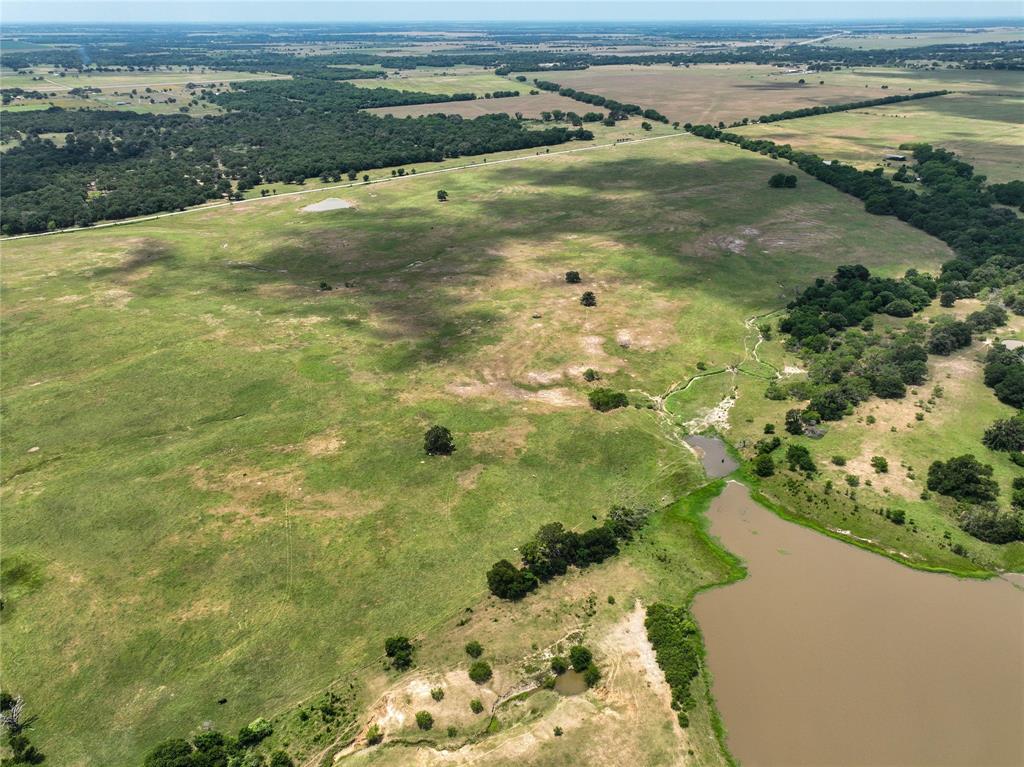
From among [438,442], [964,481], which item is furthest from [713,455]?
[438,442]

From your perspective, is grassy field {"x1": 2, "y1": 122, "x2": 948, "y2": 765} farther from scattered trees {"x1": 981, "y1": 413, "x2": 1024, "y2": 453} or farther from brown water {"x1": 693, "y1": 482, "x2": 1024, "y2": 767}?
scattered trees {"x1": 981, "y1": 413, "x2": 1024, "y2": 453}

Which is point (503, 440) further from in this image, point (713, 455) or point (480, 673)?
point (480, 673)

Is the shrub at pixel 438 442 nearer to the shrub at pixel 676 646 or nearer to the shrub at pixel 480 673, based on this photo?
the shrub at pixel 480 673

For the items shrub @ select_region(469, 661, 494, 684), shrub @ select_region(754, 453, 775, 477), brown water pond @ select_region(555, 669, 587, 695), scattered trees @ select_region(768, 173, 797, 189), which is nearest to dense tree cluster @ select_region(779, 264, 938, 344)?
shrub @ select_region(754, 453, 775, 477)

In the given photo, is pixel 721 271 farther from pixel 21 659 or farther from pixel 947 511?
pixel 21 659

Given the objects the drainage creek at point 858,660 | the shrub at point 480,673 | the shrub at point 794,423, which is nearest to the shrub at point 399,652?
the shrub at point 480,673

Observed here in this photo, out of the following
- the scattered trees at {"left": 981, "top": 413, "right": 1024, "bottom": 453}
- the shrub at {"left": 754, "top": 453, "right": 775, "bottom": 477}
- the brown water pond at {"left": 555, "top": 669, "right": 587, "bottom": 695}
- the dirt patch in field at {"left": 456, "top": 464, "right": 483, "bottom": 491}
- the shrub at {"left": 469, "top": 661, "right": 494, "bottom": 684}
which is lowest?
the brown water pond at {"left": 555, "top": 669, "right": 587, "bottom": 695}

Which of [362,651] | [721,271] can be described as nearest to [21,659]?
[362,651]
